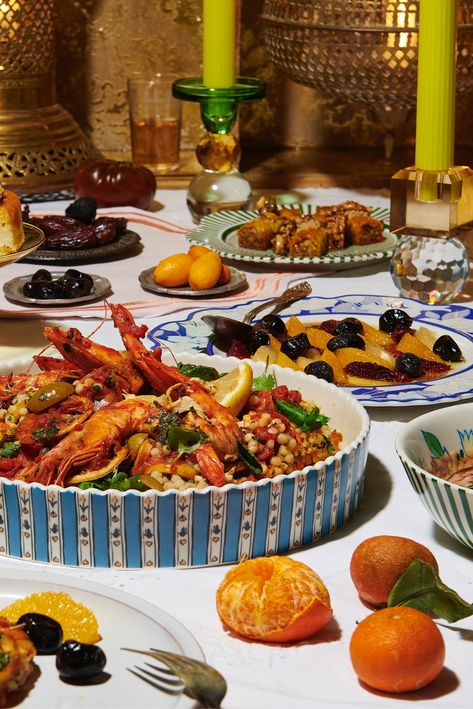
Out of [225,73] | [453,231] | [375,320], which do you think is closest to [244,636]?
[375,320]

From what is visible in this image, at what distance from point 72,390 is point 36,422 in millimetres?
48

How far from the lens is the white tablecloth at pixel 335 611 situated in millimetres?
762

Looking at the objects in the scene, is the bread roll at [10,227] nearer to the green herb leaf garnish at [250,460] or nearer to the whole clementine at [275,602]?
the green herb leaf garnish at [250,460]

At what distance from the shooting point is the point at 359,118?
276 cm

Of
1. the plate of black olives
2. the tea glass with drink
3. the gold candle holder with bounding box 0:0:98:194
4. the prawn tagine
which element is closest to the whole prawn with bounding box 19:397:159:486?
the prawn tagine

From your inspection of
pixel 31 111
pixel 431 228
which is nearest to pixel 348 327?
pixel 431 228

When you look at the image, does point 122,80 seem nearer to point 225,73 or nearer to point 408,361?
point 225,73

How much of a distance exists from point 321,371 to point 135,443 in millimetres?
324

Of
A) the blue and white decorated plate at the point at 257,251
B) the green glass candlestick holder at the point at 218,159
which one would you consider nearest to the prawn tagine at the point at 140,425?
the blue and white decorated plate at the point at 257,251

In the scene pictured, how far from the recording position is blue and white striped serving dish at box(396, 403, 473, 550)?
2.92 feet

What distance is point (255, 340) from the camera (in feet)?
4.35

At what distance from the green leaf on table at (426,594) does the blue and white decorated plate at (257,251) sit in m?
0.99

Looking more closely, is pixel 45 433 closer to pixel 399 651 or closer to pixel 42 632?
pixel 42 632

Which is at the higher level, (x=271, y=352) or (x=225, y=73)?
(x=225, y=73)
